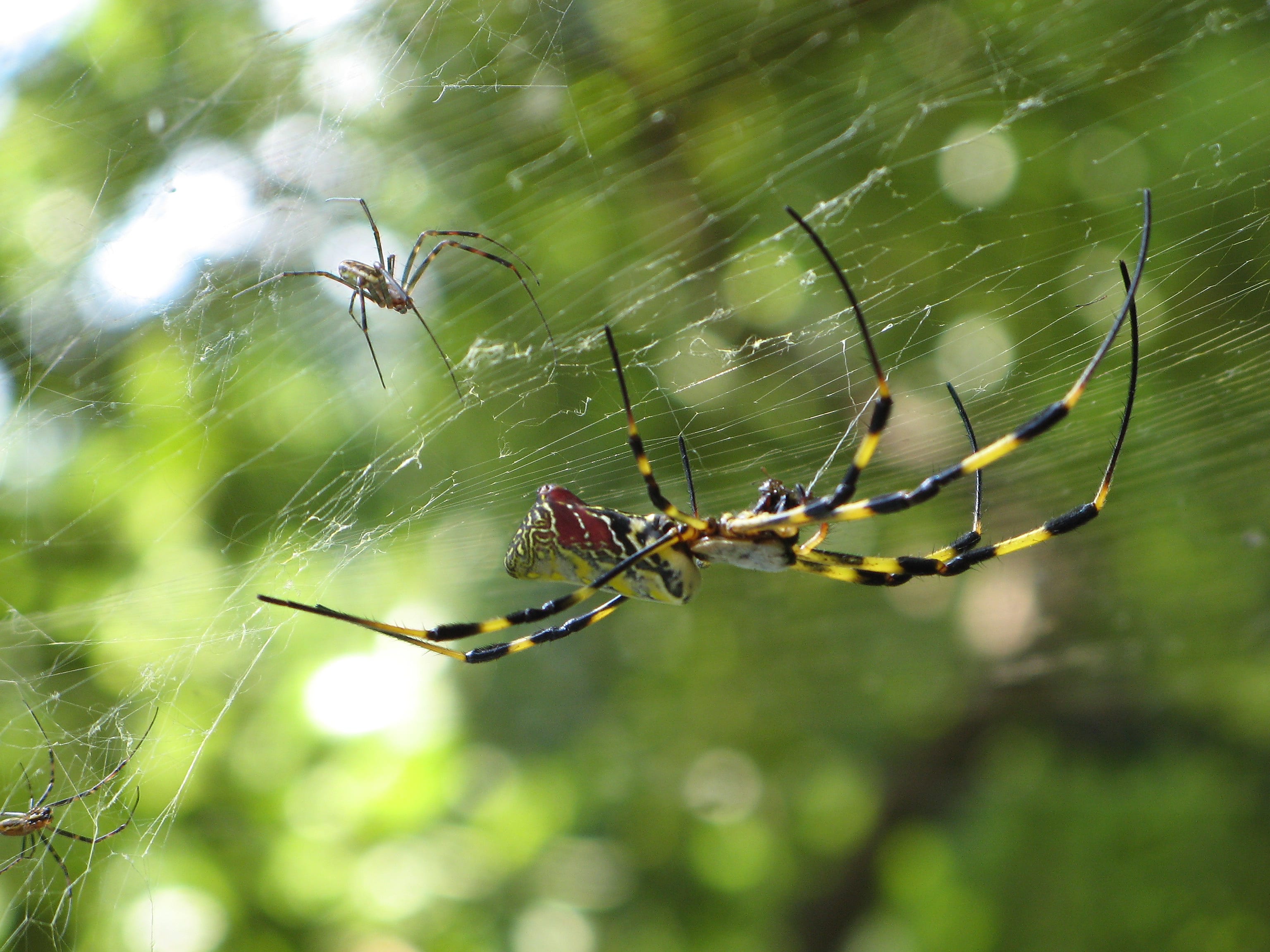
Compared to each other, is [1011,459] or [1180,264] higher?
[1180,264]

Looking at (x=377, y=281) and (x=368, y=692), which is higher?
(x=377, y=281)

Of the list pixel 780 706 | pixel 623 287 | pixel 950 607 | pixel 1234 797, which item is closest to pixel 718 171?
pixel 623 287

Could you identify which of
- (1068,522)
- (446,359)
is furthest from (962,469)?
(446,359)

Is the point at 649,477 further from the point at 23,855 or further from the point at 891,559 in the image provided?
the point at 23,855

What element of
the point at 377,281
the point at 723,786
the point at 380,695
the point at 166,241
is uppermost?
the point at 166,241

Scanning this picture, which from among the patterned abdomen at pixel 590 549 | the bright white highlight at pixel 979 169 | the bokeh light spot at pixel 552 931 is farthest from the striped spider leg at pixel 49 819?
the bright white highlight at pixel 979 169

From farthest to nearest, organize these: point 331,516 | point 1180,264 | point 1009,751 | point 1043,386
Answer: point 1009,751, point 1043,386, point 331,516, point 1180,264

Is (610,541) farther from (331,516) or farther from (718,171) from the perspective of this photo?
(718,171)
